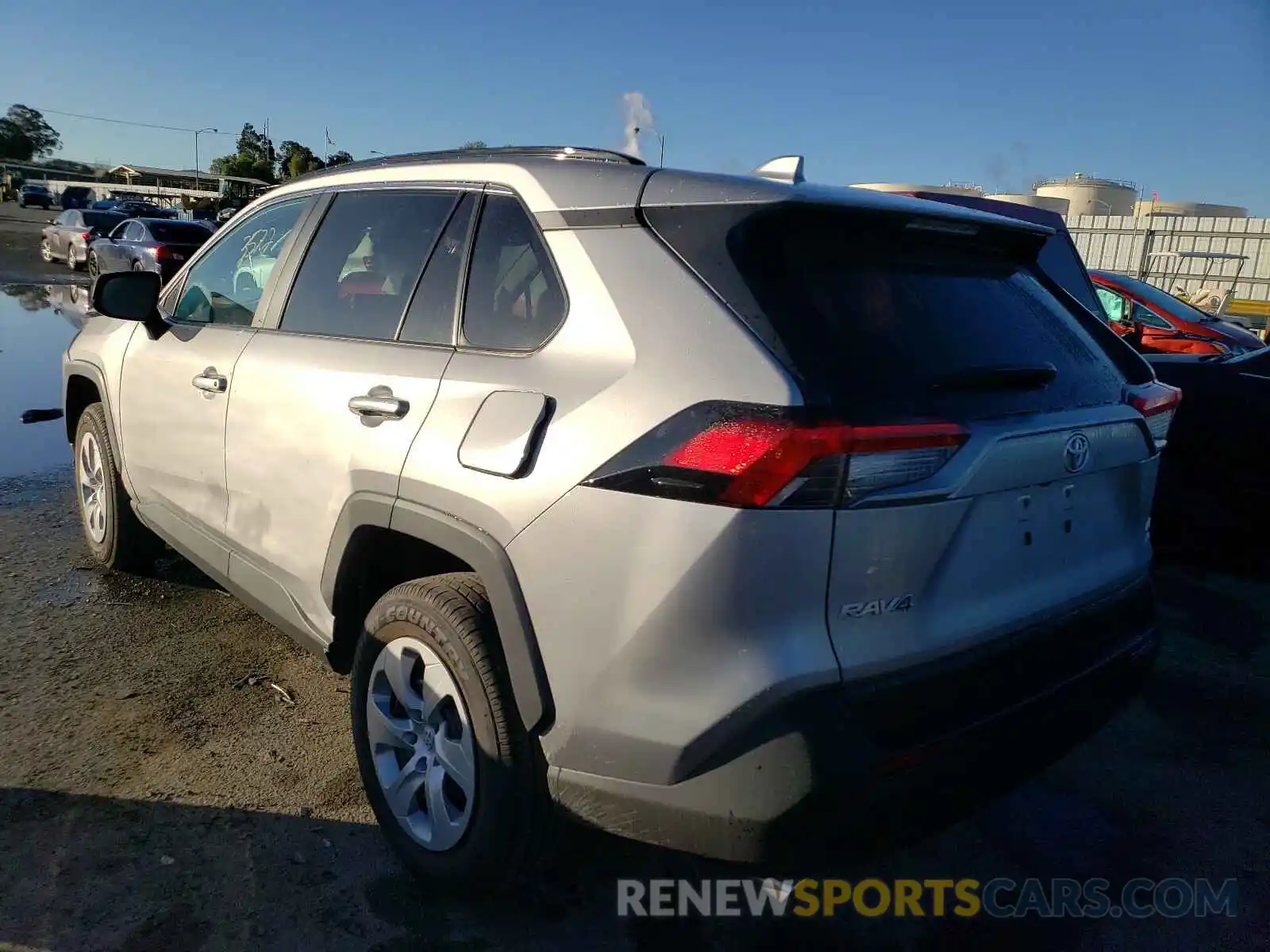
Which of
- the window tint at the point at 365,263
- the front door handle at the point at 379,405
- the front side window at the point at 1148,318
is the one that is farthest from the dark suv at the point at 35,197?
the front door handle at the point at 379,405

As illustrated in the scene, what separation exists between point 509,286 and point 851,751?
1425 mm

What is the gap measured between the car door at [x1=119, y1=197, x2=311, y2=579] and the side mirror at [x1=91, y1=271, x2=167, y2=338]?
0.27ft

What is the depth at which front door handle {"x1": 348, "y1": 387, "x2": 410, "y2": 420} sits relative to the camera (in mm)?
2539

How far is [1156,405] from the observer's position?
8.90ft

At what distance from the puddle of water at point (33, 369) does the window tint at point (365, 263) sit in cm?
420

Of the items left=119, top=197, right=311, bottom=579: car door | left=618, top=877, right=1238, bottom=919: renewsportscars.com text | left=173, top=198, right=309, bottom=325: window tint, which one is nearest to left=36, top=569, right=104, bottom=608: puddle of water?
left=119, top=197, right=311, bottom=579: car door

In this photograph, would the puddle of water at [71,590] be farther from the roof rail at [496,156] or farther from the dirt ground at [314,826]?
the roof rail at [496,156]

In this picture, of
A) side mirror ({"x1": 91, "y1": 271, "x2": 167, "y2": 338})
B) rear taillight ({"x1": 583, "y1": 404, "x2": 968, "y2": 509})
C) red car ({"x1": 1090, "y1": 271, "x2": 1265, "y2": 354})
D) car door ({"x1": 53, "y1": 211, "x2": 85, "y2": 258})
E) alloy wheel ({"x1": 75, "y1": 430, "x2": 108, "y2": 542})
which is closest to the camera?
rear taillight ({"x1": 583, "y1": 404, "x2": 968, "y2": 509})

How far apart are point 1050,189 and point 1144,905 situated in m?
50.5

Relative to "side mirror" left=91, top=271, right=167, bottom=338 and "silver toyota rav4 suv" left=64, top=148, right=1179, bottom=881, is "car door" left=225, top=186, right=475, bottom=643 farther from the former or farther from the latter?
"side mirror" left=91, top=271, right=167, bottom=338

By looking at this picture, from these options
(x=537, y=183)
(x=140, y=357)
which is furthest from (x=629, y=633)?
(x=140, y=357)

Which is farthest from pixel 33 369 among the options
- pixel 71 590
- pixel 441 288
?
pixel 441 288

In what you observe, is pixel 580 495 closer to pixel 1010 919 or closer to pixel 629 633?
pixel 629 633

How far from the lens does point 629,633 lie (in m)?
1.95
